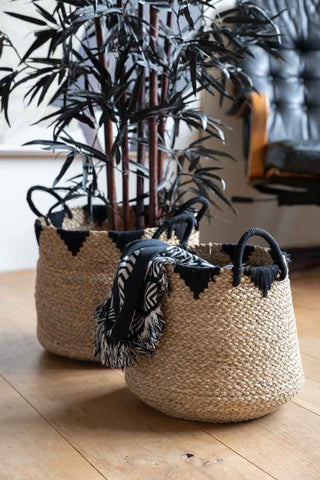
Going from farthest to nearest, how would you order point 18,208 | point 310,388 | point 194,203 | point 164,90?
point 18,208, point 164,90, point 194,203, point 310,388

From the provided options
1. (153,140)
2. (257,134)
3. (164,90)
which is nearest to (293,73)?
(257,134)

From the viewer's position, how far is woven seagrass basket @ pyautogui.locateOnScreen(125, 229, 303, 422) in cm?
123

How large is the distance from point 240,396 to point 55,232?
0.59 m

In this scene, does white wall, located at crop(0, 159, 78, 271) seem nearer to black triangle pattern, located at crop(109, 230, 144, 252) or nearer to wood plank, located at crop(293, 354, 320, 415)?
black triangle pattern, located at crop(109, 230, 144, 252)

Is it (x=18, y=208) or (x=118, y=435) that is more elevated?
(x=18, y=208)

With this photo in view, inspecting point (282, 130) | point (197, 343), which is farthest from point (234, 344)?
point (282, 130)

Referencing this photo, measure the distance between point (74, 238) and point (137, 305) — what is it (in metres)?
0.31

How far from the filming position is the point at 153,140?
165 centimetres

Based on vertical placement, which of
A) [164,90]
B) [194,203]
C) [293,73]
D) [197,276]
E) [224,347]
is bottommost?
[224,347]

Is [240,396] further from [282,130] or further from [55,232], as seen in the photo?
[282,130]

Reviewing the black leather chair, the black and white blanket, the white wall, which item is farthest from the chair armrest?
the black and white blanket

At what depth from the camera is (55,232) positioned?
156cm

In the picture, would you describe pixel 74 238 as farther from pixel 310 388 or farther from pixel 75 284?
pixel 310 388

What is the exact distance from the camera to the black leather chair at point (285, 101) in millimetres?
2404
